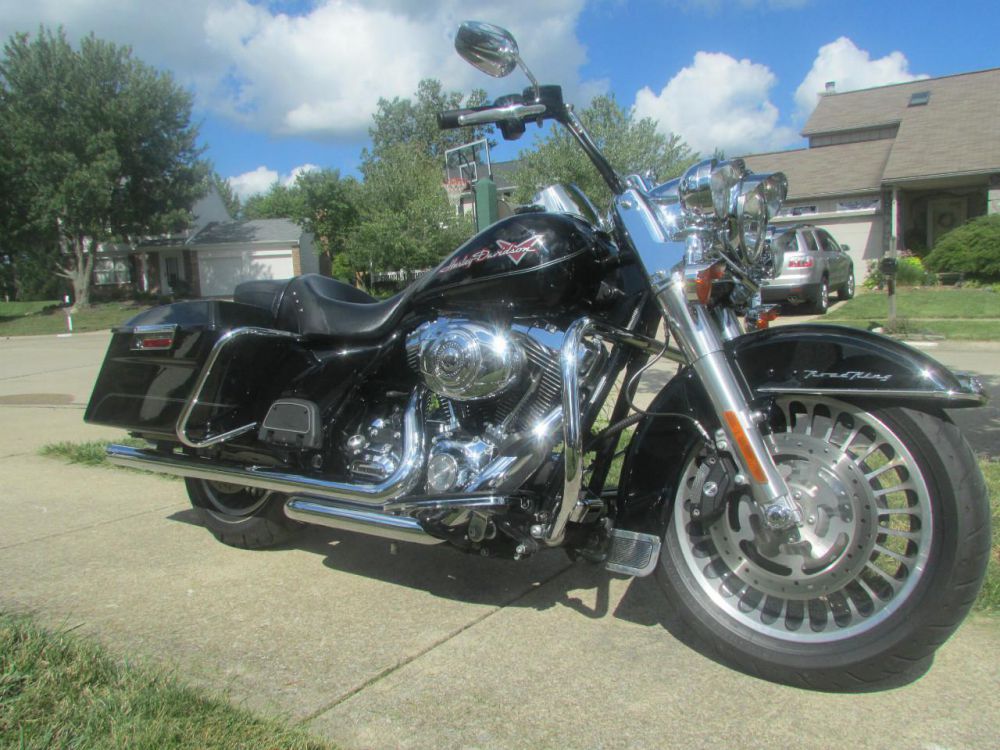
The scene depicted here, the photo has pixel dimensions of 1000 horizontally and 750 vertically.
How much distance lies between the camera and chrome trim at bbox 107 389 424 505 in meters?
2.95

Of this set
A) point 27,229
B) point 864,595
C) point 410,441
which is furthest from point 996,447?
point 27,229

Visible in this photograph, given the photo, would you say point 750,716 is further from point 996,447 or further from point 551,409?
point 996,447

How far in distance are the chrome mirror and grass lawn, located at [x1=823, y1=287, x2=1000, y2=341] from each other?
928 centimetres

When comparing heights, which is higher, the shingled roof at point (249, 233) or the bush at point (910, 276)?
the shingled roof at point (249, 233)

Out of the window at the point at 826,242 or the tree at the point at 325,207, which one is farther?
the tree at the point at 325,207

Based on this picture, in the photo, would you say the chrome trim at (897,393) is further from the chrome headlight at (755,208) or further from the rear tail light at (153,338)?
the rear tail light at (153,338)

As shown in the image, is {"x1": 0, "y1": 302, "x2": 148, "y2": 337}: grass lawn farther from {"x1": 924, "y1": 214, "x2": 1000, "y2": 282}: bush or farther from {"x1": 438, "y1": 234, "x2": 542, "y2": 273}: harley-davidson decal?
{"x1": 924, "y1": 214, "x2": 1000, "y2": 282}: bush

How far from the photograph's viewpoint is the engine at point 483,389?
2.83 meters

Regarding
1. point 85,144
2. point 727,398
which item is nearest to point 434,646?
point 727,398

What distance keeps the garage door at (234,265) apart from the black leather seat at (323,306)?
37.7 m

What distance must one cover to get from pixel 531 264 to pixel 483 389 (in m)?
0.47

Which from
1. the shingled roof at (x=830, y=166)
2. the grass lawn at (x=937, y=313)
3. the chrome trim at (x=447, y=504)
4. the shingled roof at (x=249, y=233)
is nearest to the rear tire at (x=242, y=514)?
→ the chrome trim at (x=447, y=504)

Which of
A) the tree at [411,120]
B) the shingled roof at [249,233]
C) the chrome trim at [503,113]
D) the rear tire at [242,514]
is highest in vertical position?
the tree at [411,120]

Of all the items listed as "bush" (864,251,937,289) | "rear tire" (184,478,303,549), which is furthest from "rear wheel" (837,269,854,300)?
"rear tire" (184,478,303,549)
